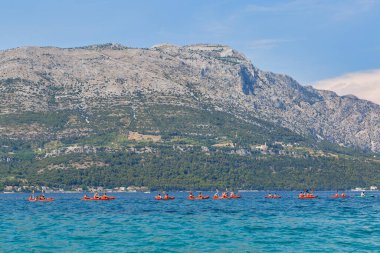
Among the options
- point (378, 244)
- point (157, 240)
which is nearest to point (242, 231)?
point (157, 240)

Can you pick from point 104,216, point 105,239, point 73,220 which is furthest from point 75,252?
point 104,216

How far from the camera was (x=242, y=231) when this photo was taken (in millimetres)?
96938

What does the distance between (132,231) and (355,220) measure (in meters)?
42.7

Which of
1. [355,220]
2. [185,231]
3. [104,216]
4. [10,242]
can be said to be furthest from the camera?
[104,216]

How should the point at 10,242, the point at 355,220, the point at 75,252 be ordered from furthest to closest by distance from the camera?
1. the point at 355,220
2. the point at 10,242
3. the point at 75,252

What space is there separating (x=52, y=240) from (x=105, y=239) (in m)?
7.02

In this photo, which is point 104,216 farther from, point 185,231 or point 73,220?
point 185,231

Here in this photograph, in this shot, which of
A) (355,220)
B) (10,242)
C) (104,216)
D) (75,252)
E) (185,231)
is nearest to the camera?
(75,252)

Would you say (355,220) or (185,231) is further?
(355,220)

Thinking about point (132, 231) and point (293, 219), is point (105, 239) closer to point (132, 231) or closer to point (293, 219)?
point (132, 231)

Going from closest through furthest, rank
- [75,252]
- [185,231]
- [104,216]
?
[75,252] < [185,231] < [104,216]

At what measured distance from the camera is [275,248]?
7862 centimetres

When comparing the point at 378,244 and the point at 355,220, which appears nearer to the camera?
the point at 378,244

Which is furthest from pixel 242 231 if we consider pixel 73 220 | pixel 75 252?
pixel 73 220
